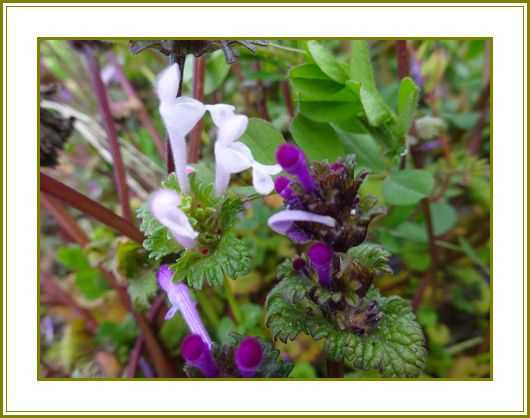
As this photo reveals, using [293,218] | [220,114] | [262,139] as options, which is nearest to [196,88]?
[262,139]

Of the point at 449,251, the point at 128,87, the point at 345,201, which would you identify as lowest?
the point at 449,251

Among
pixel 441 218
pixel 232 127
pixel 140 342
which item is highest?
pixel 232 127

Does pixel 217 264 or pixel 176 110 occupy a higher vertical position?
pixel 176 110

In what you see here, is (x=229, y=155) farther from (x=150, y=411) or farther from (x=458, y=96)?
(x=458, y=96)

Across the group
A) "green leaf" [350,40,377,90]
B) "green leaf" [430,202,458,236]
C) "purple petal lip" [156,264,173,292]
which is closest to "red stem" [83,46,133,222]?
"purple petal lip" [156,264,173,292]

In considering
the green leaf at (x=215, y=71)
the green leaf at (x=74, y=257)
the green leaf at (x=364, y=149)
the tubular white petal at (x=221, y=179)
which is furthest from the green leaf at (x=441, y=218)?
the green leaf at (x=74, y=257)

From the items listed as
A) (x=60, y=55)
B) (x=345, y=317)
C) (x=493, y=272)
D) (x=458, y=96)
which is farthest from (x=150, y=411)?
(x=458, y=96)

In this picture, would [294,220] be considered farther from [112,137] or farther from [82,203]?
[112,137]
